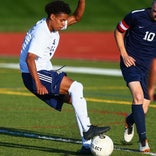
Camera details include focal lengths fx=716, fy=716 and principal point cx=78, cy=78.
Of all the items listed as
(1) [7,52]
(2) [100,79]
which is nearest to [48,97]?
(2) [100,79]

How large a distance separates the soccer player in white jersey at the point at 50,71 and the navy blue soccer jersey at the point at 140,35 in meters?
0.98

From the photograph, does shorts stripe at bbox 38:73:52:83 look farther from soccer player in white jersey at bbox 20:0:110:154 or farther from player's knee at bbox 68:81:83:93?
player's knee at bbox 68:81:83:93

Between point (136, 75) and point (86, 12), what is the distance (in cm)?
3626

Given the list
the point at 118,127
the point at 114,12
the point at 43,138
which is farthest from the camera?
the point at 114,12

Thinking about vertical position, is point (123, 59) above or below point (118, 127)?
above

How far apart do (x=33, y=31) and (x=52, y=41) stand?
0.31m

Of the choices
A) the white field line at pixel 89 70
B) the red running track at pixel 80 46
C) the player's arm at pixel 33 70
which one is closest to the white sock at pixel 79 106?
the player's arm at pixel 33 70

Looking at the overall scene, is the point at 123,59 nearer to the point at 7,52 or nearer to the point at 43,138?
the point at 43,138

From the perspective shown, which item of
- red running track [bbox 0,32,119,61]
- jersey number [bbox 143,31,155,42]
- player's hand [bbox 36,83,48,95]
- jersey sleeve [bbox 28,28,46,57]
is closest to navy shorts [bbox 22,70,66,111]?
player's hand [bbox 36,83,48,95]

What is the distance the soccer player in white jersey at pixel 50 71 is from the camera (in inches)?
389

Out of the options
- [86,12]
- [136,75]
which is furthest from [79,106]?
[86,12]

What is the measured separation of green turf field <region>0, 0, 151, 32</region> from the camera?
4256 cm

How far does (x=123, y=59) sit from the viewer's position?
10391 mm

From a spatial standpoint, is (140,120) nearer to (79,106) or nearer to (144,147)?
(144,147)
